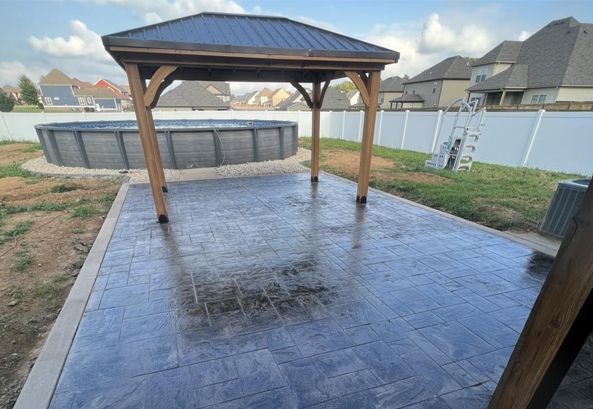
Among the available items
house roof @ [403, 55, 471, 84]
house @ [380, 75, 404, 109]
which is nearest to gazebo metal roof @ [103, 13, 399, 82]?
house roof @ [403, 55, 471, 84]

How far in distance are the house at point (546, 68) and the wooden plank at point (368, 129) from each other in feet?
51.3

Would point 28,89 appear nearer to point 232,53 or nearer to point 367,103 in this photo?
point 232,53

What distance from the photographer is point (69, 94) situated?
66125 mm

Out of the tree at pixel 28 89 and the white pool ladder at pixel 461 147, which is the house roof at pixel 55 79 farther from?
the white pool ladder at pixel 461 147

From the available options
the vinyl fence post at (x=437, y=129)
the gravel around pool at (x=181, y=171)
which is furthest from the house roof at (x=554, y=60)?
the gravel around pool at (x=181, y=171)

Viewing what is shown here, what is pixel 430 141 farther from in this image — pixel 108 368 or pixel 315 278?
pixel 108 368

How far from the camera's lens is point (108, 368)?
2.26 metres

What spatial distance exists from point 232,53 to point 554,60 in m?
26.1

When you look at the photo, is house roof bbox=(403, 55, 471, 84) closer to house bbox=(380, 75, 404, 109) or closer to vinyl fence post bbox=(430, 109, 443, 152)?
house bbox=(380, 75, 404, 109)

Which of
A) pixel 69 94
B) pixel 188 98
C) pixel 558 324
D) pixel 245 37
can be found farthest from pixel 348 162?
pixel 69 94

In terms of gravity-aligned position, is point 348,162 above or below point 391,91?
below

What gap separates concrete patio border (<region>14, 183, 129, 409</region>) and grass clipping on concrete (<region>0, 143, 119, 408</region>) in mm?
133

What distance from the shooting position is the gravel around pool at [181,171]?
8805mm

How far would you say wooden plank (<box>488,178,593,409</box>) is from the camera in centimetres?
109
